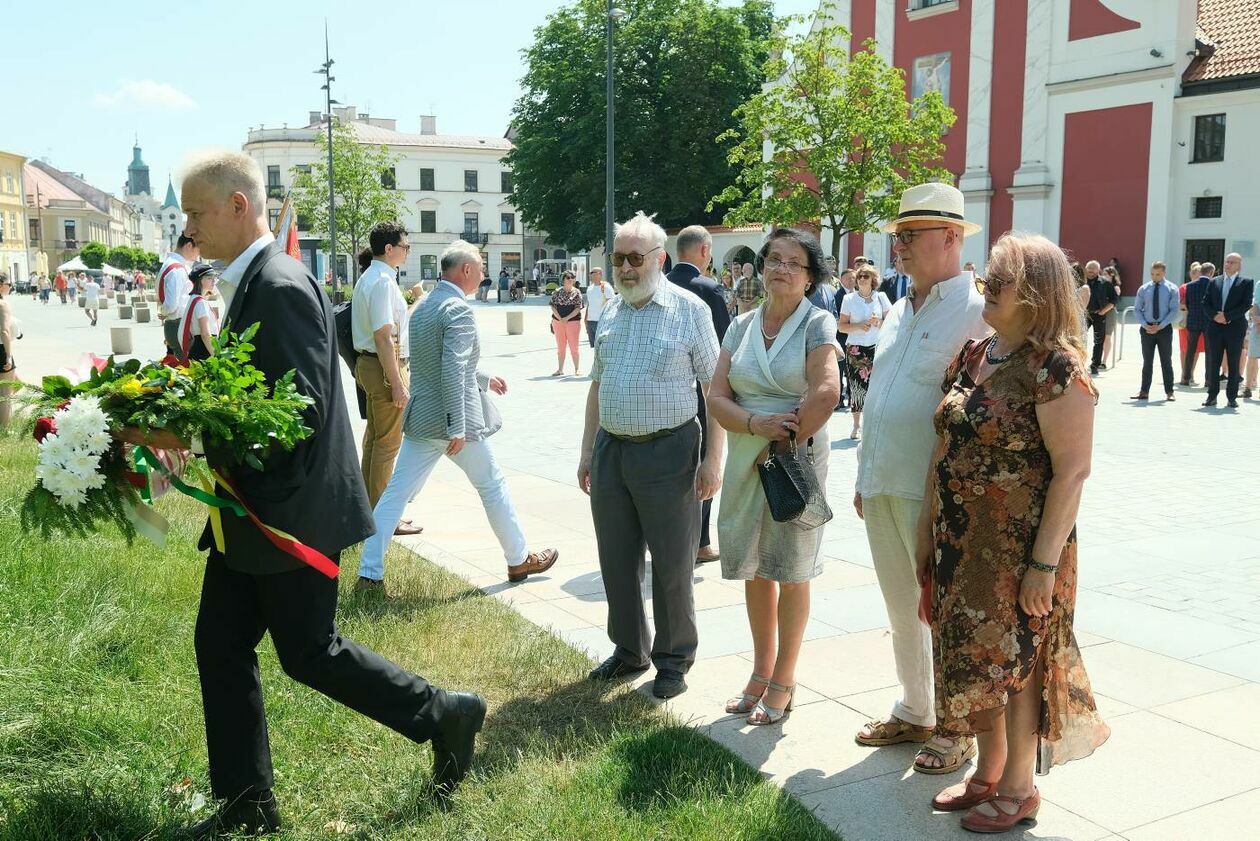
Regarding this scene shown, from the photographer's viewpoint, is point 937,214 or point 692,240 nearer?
point 937,214

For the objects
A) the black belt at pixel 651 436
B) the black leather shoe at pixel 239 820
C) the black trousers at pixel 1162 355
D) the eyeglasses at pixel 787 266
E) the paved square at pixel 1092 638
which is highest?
the eyeglasses at pixel 787 266

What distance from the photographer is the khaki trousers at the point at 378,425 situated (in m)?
7.37

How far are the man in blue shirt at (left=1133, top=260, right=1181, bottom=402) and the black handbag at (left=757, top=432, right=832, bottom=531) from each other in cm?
1329

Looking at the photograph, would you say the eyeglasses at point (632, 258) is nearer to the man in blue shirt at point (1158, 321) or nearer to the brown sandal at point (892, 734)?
the brown sandal at point (892, 734)

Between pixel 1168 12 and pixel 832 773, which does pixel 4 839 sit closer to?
pixel 832 773

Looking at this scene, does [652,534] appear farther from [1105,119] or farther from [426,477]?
[1105,119]

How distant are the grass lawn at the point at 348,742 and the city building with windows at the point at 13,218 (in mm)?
103969

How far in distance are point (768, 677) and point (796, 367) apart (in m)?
1.31

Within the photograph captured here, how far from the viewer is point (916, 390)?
4.04m

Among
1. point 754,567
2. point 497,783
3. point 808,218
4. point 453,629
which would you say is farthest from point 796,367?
point 808,218

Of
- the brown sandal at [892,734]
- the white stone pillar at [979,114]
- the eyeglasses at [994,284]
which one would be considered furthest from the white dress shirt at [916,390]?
the white stone pillar at [979,114]

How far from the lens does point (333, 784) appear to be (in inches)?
155

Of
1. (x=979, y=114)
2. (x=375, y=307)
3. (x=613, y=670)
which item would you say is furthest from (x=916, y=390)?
(x=979, y=114)

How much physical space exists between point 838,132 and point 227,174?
92.9 feet
